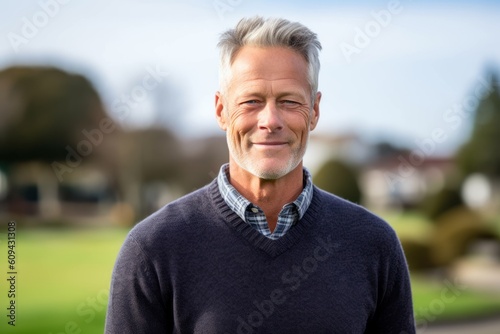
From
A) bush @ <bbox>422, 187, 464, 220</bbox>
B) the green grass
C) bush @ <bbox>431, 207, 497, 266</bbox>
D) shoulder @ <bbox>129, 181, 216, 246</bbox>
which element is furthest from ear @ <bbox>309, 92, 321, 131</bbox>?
bush @ <bbox>422, 187, 464, 220</bbox>

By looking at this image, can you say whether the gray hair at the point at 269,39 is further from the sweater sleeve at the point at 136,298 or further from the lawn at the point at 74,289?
the lawn at the point at 74,289

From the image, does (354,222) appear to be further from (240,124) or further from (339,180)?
(339,180)

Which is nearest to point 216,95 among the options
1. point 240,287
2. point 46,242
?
point 240,287

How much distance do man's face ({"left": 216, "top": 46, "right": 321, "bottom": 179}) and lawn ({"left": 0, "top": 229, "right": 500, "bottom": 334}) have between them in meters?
5.07

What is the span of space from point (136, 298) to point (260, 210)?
0.53 meters

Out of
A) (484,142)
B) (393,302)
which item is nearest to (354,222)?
(393,302)

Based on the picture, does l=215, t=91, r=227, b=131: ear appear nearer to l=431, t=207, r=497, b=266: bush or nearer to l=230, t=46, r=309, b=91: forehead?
l=230, t=46, r=309, b=91: forehead

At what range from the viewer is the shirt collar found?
2.39 m

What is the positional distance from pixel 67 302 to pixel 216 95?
1491cm

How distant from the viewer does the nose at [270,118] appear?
2277 millimetres

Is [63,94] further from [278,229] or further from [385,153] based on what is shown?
[278,229]

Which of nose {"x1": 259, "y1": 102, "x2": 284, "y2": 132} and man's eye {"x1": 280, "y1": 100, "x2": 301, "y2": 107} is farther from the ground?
man's eye {"x1": 280, "y1": 100, "x2": 301, "y2": 107}

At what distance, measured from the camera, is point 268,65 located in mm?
2305

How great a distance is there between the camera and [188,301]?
2.28 metres
